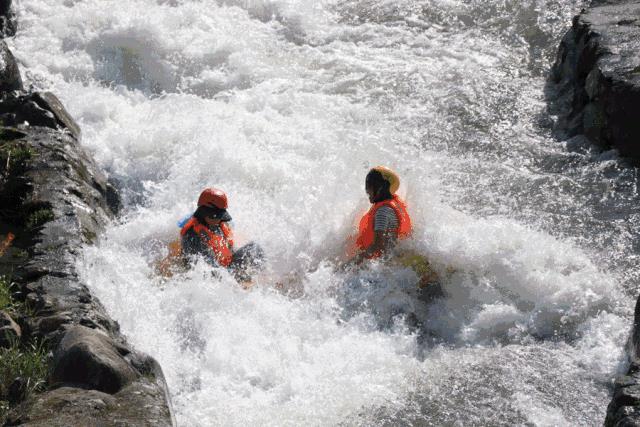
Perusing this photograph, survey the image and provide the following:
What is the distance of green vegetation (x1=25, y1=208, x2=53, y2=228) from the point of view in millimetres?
7791

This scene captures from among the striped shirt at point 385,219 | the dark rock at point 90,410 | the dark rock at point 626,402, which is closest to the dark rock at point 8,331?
the dark rock at point 90,410

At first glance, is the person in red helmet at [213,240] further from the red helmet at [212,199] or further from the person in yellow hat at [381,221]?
the person in yellow hat at [381,221]

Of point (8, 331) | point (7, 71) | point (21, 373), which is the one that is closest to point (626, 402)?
point (21, 373)

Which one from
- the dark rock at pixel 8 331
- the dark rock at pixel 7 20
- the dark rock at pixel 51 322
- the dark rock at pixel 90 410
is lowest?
the dark rock at pixel 7 20

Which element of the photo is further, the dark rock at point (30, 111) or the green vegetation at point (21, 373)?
the dark rock at point (30, 111)

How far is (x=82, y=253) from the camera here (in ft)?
24.5

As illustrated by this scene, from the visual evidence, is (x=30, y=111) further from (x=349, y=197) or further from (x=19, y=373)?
(x=19, y=373)

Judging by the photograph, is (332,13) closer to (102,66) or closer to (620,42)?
(102,66)

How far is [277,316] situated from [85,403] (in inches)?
127

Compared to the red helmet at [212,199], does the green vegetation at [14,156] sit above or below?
above

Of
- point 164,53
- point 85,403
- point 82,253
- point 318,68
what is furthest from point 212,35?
point 85,403

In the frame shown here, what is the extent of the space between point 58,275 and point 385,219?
3507 mm

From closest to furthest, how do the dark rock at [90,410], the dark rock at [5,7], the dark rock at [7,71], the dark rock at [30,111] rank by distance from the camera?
the dark rock at [90,410] < the dark rock at [30,111] < the dark rock at [7,71] < the dark rock at [5,7]

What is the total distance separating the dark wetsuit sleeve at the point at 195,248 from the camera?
8711mm
